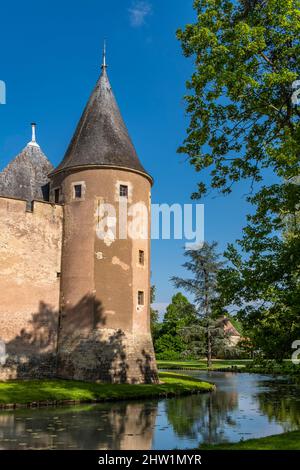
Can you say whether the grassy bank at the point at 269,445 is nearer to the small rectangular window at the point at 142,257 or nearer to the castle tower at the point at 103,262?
the castle tower at the point at 103,262

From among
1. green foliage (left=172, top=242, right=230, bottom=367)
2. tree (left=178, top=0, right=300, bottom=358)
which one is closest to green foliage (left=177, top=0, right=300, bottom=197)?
tree (left=178, top=0, right=300, bottom=358)

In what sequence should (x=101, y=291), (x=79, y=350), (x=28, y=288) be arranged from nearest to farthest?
1. (x=79, y=350)
2. (x=101, y=291)
3. (x=28, y=288)

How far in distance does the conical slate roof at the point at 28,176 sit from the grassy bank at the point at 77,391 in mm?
10694

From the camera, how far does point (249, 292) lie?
13617 mm

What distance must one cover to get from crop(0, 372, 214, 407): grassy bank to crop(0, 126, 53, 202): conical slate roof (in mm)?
10694

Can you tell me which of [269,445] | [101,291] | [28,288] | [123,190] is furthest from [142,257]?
[269,445]

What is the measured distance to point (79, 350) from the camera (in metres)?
25.8

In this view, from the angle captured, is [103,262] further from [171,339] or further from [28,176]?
[171,339]

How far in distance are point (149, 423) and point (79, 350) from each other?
35.4 feet

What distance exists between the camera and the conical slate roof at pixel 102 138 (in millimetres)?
27891

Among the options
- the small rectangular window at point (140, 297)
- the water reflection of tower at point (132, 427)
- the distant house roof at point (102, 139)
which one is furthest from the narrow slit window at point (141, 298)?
the water reflection of tower at point (132, 427)

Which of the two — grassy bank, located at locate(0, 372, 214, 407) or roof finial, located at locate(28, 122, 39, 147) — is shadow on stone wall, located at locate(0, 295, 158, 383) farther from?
roof finial, located at locate(28, 122, 39, 147)

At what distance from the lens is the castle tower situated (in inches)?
1012
